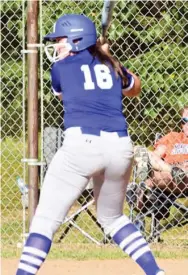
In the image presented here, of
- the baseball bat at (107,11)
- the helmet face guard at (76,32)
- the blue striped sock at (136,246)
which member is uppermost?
the baseball bat at (107,11)

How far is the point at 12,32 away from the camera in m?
8.94

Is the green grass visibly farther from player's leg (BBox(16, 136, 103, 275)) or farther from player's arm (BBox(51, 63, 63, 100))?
player's arm (BBox(51, 63, 63, 100))

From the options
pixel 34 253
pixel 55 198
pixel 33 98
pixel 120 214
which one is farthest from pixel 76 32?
pixel 33 98

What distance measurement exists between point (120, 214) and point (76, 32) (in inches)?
45.6

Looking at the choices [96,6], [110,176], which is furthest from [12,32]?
[110,176]

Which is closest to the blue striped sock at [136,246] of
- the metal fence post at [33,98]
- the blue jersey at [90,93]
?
the blue jersey at [90,93]

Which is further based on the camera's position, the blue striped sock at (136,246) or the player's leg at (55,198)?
the blue striped sock at (136,246)

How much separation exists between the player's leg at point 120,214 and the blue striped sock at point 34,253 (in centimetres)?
44

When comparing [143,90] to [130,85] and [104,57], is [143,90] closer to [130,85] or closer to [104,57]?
[130,85]

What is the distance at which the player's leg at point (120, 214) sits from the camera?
17.3 feet

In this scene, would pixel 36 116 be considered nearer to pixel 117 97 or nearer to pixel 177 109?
pixel 177 109

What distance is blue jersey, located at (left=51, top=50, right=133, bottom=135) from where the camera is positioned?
520 cm

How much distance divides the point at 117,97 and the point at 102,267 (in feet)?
6.78

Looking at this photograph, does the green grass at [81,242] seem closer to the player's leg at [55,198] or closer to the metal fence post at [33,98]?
the metal fence post at [33,98]
